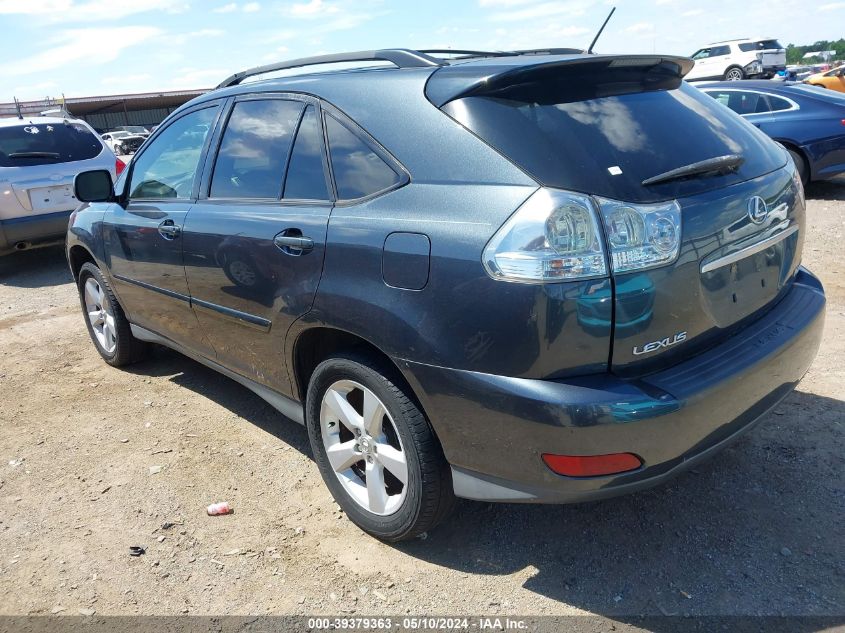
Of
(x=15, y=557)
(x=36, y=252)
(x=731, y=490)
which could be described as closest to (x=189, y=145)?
(x=15, y=557)

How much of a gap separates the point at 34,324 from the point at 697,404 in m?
5.94

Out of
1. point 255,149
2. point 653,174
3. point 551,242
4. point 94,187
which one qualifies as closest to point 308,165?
point 255,149

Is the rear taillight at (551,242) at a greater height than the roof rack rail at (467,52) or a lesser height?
lesser

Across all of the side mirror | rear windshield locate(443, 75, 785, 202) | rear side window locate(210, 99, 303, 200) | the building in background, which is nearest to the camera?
rear windshield locate(443, 75, 785, 202)

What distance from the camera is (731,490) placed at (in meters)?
2.98

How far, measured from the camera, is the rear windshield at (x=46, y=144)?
7883mm

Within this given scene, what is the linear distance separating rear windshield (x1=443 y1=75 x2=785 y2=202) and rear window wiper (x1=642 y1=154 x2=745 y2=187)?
18 mm

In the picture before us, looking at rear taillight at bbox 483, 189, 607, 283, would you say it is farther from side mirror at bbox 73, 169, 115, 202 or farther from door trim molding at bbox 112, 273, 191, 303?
side mirror at bbox 73, 169, 115, 202

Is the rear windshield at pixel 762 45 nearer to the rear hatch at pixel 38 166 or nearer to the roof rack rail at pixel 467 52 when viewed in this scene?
the rear hatch at pixel 38 166

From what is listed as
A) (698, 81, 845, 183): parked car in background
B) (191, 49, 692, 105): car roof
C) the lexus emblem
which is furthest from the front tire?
(698, 81, 845, 183): parked car in background

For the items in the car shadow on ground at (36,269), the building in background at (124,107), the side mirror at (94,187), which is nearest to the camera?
the side mirror at (94,187)

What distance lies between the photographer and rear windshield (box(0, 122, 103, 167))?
788 centimetres

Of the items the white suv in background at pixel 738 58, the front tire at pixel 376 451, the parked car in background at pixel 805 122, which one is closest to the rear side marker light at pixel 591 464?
the front tire at pixel 376 451

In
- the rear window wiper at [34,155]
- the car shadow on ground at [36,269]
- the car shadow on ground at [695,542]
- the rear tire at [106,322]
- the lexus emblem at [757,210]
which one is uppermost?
the rear window wiper at [34,155]
